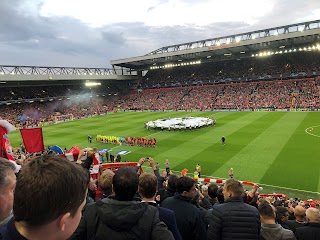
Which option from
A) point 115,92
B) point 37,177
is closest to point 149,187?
point 37,177

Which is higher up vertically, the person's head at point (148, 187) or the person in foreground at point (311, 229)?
the person's head at point (148, 187)

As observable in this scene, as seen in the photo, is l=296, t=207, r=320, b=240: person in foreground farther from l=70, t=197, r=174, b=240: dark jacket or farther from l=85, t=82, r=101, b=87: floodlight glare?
l=85, t=82, r=101, b=87: floodlight glare

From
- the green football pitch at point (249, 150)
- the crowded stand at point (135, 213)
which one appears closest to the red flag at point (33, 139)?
the crowded stand at point (135, 213)

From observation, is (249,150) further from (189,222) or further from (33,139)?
(189,222)

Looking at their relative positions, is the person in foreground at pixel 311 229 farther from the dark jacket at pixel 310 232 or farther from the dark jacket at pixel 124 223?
the dark jacket at pixel 124 223

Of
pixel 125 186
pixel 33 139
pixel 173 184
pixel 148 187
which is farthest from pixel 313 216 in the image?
pixel 33 139

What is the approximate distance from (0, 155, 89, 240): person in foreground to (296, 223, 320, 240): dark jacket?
18.6 feet

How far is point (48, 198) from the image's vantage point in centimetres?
197

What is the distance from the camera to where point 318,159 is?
2397 centimetres

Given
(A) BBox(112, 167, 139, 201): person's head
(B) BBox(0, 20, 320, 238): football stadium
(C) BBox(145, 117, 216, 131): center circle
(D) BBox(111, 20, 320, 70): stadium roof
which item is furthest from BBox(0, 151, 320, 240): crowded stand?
(D) BBox(111, 20, 320, 70): stadium roof

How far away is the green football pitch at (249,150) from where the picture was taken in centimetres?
2064

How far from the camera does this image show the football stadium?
2303 cm

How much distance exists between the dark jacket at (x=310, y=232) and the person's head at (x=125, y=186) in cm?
444

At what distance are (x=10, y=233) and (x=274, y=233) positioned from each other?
446cm
